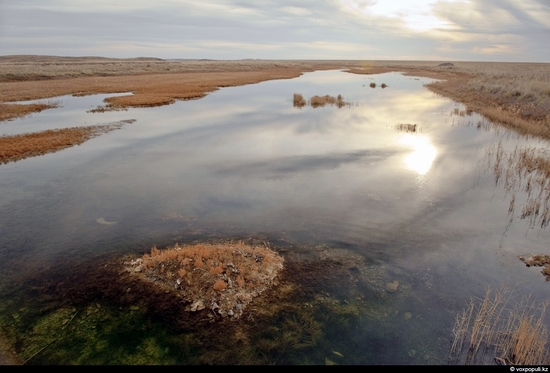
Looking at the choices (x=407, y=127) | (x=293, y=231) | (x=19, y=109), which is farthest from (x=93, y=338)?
(x=19, y=109)

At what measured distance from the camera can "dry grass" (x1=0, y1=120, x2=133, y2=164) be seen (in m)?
21.3

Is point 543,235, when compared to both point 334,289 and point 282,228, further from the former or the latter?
point 282,228

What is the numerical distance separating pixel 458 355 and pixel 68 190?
54.8ft

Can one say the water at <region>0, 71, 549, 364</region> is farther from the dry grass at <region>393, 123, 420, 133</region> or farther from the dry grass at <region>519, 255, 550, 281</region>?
the dry grass at <region>393, 123, 420, 133</region>

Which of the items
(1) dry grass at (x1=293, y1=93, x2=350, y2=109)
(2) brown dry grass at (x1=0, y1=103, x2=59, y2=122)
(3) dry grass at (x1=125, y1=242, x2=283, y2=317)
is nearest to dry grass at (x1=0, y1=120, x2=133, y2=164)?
(2) brown dry grass at (x1=0, y1=103, x2=59, y2=122)

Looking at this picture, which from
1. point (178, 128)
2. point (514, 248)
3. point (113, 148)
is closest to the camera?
point (514, 248)

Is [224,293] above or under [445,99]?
under

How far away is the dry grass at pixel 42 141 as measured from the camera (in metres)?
21.3

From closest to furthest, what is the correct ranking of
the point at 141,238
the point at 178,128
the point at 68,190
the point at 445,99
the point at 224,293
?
the point at 224,293
the point at 141,238
the point at 68,190
the point at 178,128
the point at 445,99

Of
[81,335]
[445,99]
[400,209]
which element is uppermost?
[445,99]

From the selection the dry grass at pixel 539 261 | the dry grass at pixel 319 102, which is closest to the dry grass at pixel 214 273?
the dry grass at pixel 539 261

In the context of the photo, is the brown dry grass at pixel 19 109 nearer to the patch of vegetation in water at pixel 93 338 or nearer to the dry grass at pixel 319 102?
the dry grass at pixel 319 102

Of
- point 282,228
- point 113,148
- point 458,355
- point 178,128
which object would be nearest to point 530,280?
point 458,355

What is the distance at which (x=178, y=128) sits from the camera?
97.9ft
